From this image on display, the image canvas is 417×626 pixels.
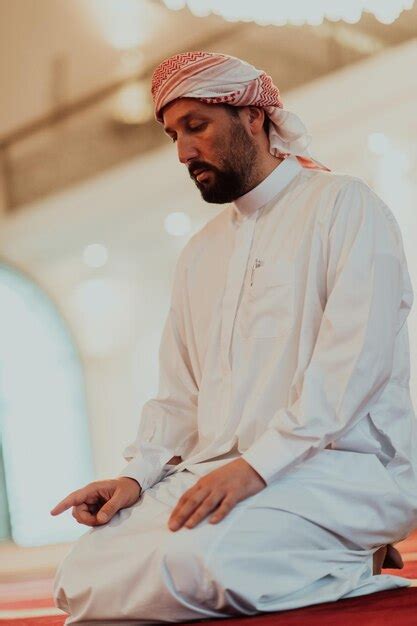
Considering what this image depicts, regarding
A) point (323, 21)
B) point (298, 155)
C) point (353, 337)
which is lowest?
point (353, 337)

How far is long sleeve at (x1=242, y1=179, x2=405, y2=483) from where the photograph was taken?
8.18 feet

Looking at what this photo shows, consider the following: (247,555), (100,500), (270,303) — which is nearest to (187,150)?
(270,303)

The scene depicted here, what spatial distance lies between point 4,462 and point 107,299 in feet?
3.02

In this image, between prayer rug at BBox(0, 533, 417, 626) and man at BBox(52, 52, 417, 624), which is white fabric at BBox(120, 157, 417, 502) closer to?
man at BBox(52, 52, 417, 624)

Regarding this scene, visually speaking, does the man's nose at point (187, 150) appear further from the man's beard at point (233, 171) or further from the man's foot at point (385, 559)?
the man's foot at point (385, 559)

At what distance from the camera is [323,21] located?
5559 millimetres

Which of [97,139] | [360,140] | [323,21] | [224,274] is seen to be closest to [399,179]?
[360,140]

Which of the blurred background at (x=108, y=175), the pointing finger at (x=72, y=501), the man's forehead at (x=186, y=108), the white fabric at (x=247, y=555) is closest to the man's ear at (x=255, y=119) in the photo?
the man's forehead at (x=186, y=108)

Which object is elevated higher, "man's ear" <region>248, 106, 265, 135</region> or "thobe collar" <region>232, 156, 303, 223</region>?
"man's ear" <region>248, 106, 265, 135</region>

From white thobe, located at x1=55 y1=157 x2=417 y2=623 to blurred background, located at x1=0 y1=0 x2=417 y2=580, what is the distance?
8.28 feet

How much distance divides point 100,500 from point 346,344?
2.31 feet

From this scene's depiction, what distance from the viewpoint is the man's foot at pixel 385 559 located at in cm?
275

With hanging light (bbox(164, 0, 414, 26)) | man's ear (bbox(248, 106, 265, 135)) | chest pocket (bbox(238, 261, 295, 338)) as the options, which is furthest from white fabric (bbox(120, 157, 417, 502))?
hanging light (bbox(164, 0, 414, 26))

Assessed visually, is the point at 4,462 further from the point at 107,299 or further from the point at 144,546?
the point at 144,546
